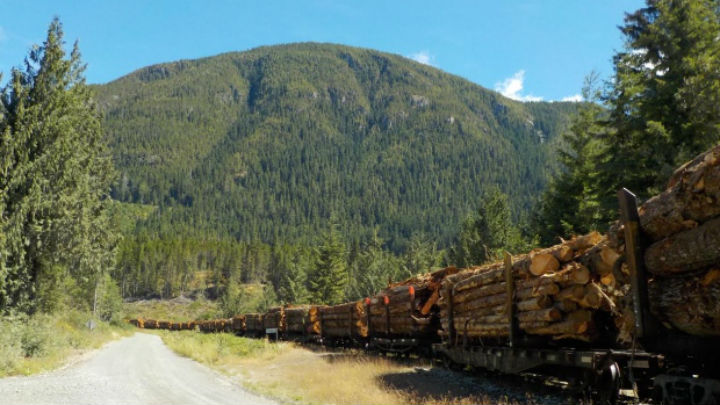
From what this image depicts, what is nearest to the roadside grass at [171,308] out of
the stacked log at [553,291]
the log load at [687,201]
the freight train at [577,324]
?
the freight train at [577,324]

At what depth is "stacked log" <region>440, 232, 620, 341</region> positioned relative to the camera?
7.59 m

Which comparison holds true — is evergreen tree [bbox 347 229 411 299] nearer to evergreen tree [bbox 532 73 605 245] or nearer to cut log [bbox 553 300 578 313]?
evergreen tree [bbox 532 73 605 245]

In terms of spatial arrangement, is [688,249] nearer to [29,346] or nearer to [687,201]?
[687,201]

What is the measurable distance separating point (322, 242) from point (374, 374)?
50.4 m

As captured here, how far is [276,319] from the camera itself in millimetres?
34000

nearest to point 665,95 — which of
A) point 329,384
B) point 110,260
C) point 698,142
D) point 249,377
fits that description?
point 698,142

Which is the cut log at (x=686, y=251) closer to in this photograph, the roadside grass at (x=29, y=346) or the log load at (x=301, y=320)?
the roadside grass at (x=29, y=346)

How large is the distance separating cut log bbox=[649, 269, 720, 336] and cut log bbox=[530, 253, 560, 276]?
268 cm

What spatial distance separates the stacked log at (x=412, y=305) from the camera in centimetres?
1548

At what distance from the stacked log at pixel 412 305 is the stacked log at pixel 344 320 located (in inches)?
98.4

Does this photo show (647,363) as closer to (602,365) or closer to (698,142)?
(602,365)

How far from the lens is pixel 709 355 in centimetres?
531

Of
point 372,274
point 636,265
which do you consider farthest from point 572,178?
point 372,274

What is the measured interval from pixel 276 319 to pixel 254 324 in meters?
6.19
